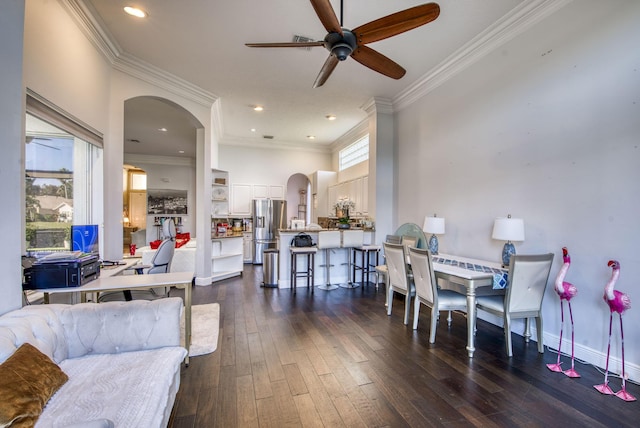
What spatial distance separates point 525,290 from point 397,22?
2.56 metres

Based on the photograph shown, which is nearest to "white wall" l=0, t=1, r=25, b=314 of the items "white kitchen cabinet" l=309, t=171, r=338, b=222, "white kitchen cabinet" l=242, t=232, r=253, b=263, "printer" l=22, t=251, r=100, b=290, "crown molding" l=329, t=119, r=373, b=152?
"printer" l=22, t=251, r=100, b=290

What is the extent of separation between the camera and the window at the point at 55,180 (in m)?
2.30

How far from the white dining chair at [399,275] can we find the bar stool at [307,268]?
1.54m

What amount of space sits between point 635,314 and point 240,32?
4.61 m

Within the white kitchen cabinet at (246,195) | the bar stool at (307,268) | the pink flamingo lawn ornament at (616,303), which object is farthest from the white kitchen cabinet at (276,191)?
the pink flamingo lawn ornament at (616,303)

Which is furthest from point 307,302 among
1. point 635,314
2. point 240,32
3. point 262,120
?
point 262,120

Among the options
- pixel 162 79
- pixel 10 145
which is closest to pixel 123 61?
pixel 162 79

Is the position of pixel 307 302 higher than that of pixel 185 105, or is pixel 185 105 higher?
pixel 185 105

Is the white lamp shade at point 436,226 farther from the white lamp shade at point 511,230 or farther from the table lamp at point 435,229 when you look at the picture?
the white lamp shade at point 511,230

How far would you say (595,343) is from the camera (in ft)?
8.00

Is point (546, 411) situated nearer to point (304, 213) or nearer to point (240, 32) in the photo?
point (240, 32)

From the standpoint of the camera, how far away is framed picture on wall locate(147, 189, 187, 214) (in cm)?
890

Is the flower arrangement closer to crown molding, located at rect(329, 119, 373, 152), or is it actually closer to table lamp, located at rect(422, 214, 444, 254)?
crown molding, located at rect(329, 119, 373, 152)

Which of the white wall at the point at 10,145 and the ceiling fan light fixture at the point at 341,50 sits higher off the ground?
the ceiling fan light fixture at the point at 341,50
